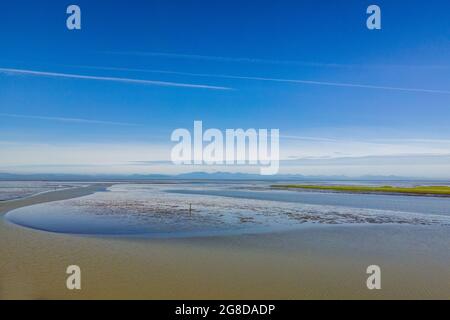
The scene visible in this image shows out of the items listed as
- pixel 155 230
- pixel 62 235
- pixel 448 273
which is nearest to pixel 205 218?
pixel 155 230

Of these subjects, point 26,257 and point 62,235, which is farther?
point 62,235

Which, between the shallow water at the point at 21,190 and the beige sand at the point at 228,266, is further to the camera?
the shallow water at the point at 21,190

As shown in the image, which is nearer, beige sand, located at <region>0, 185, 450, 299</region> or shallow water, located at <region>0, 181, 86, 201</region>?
beige sand, located at <region>0, 185, 450, 299</region>

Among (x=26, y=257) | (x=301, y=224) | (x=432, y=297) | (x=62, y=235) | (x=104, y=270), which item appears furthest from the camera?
(x=301, y=224)

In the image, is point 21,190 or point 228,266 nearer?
point 228,266

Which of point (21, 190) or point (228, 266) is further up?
point (21, 190)
